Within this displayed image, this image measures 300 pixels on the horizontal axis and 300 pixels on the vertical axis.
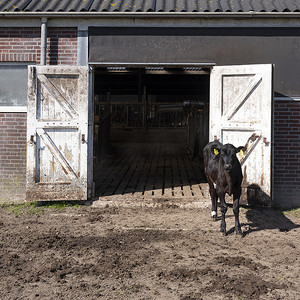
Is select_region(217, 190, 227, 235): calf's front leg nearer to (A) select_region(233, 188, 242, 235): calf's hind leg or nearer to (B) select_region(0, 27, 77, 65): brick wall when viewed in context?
(A) select_region(233, 188, 242, 235): calf's hind leg

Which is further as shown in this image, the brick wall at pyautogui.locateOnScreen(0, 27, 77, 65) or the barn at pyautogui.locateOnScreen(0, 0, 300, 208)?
the brick wall at pyautogui.locateOnScreen(0, 27, 77, 65)

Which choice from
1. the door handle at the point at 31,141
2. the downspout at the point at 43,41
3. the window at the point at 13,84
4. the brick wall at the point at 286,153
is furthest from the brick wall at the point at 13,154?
the brick wall at the point at 286,153

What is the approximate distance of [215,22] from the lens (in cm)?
Answer: 847

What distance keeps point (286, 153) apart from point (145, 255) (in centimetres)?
445

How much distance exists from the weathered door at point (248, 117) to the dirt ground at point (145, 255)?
662mm

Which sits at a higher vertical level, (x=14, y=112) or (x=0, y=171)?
(x=14, y=112)

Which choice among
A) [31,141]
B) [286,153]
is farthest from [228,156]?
[31,141]

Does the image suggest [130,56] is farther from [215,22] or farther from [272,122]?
[272,122]

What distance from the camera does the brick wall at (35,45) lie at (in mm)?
8617

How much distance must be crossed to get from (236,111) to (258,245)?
311 centimetres

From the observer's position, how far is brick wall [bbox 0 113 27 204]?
8.67 meters

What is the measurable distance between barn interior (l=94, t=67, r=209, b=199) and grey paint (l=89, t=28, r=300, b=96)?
2411mm

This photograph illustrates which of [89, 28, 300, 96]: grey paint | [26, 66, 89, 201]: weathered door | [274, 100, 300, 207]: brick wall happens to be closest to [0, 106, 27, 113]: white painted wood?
[26, 66, 89, 201]: weathered door

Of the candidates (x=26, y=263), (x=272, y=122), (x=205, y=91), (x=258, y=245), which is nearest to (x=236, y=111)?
(x=272, y=122)
